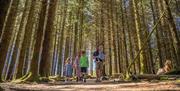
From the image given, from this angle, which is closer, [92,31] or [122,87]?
[122,87]

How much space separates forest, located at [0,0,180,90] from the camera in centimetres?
1791

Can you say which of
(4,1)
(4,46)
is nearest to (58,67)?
(4,46)

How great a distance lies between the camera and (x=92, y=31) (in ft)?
127

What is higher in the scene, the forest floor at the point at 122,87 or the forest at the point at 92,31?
the forest at the point at 92,31

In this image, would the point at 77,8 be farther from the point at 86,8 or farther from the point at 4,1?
the point at 4,1

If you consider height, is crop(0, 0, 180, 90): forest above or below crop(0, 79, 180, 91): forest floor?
above

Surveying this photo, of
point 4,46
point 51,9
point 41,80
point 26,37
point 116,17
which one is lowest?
point 41,80

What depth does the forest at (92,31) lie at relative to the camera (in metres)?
17.9

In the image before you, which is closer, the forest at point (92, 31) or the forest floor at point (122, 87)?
the forest floor at point (122, 87)

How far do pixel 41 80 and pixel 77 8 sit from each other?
58.8ft

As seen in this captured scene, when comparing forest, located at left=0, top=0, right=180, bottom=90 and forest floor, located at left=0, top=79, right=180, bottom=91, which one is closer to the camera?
forest floor, located at left=0, top=79, right=180, bottom=91

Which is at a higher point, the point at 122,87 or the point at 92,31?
the point at 92,31

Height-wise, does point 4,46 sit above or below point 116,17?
below

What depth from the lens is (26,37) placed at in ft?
70.1
